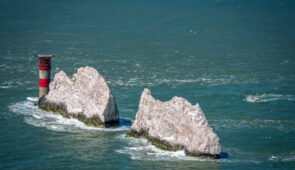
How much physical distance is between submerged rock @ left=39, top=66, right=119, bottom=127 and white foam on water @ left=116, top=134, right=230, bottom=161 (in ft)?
20.2

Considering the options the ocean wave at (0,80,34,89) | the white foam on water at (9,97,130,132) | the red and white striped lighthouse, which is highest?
the red and white striped lighthouse

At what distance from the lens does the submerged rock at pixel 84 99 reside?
73.2 metres

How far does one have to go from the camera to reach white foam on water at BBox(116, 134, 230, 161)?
61.8 meters

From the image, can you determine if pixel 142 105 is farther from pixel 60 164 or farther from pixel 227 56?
pixel 227 56

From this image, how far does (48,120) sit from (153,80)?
2931 cm

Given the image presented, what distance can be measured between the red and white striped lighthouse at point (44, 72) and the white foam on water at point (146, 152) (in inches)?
756

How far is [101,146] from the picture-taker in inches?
2635

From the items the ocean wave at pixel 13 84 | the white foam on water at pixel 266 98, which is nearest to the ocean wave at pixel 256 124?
the white foam on water at pixel 266 98

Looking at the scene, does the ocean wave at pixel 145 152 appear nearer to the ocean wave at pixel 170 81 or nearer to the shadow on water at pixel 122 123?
the shadow on water at pixel 122 123

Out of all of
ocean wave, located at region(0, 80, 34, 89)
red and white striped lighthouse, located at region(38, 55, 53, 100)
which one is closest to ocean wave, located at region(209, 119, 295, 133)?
red and white striped lighthouse, located at region(38, 55, 53, 100)

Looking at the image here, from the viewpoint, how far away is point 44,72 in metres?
82.2

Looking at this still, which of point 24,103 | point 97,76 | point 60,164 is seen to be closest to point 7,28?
point 24,103

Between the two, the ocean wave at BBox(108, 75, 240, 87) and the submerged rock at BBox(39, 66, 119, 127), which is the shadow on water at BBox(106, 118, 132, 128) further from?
the ocean wave at BBox(108, 75, 240, 87)

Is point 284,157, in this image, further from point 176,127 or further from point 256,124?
point 256,124
